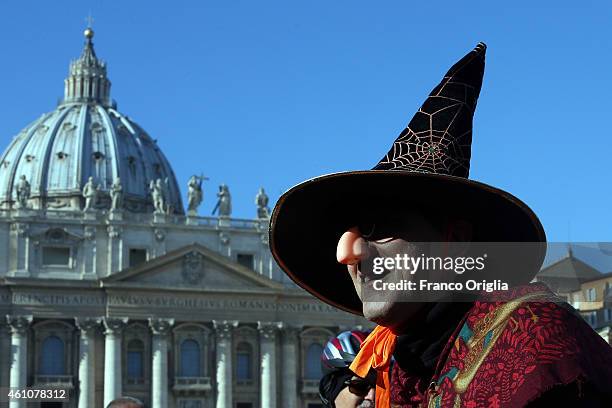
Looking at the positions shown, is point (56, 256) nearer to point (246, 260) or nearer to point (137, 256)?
point (137, 256)

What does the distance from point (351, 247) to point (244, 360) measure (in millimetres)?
54761

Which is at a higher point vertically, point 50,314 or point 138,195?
point 138,195

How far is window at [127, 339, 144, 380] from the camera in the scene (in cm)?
5516

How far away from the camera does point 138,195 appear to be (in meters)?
79.2

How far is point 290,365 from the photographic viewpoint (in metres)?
57.4

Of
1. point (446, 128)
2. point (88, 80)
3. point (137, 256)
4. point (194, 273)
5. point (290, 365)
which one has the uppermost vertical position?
point (88, 80)

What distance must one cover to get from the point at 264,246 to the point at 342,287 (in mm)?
54587

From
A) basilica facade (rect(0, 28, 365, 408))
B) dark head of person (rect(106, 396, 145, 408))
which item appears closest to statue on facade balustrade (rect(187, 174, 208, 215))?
basilica facade (rect(0, 28, 365, 408))

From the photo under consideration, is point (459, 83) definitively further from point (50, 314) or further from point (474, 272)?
point (50, 314)

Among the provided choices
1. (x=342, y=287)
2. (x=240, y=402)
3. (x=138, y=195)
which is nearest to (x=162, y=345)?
(x=240, y=402)

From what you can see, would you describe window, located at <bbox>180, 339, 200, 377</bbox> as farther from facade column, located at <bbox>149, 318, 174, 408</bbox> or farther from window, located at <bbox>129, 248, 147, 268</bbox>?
window, located at <bbox>129, 248, 147, 268</bbox>

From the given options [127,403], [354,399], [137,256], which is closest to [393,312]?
[354,399]

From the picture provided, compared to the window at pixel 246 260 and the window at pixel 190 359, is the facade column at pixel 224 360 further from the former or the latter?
the window at pixel 246 260

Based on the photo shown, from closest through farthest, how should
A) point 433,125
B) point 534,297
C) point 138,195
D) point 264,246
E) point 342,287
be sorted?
point 534,297, point 433,125, point 342,287, point 264,246, point 138,195
